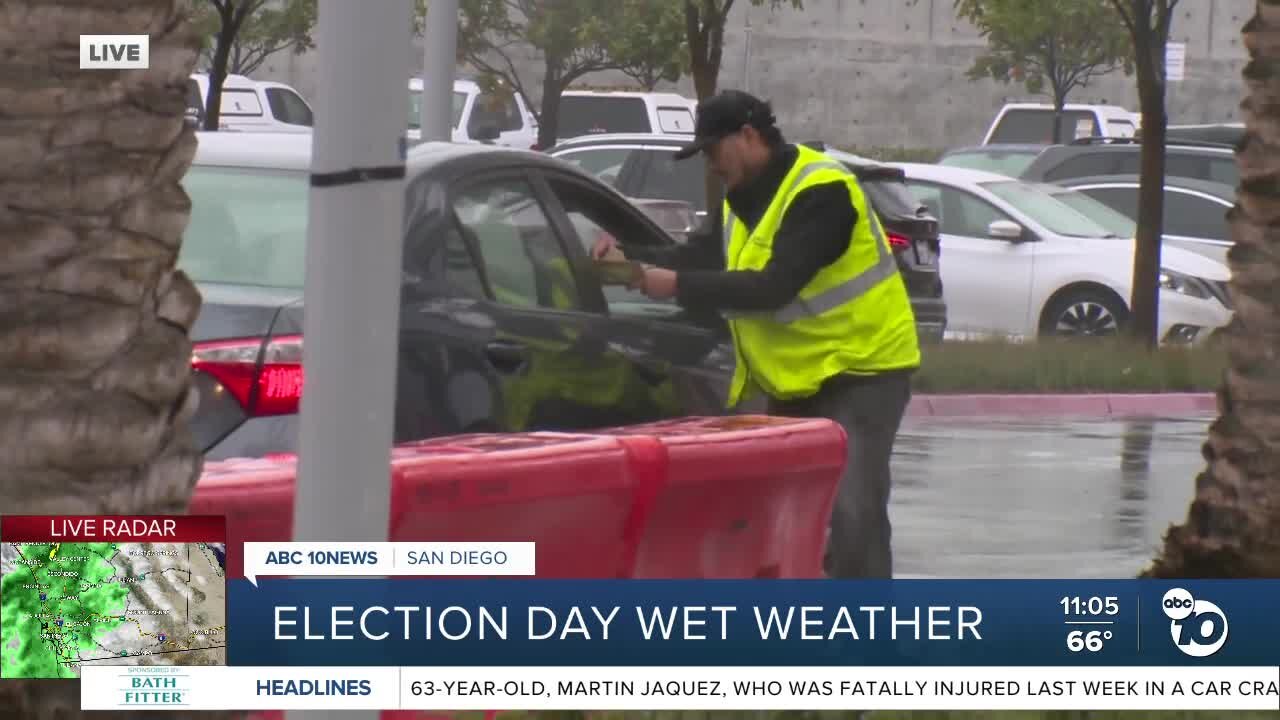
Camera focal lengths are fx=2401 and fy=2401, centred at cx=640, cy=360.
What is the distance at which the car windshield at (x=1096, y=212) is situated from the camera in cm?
2030

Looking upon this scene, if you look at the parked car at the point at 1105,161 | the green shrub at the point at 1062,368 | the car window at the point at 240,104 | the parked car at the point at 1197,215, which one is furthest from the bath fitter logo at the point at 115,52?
the car window at the point at 240,104

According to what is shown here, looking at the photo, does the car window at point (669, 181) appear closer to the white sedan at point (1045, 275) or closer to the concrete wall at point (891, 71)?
the white sedan at point (1045, 275)

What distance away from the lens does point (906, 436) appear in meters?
14.5

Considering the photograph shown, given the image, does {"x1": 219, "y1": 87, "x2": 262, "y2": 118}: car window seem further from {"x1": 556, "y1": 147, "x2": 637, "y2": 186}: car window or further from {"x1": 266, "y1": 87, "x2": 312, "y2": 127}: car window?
{"x1": 556, "y1": 147, "x2": 637, "y2": 186}: car window

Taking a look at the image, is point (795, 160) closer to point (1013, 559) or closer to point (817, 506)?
point (817, 506)

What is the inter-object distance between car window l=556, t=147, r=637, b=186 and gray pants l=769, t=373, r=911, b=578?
1647cm

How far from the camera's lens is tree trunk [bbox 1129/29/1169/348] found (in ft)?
58.0

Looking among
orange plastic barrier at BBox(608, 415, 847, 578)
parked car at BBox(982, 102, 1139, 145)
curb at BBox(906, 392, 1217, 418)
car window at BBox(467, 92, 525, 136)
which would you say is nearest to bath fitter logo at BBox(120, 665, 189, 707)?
orange plastic barrier at BBox(608, 415, 847, 578)

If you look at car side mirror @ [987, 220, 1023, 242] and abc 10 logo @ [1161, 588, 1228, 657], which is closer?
abc 10 logo @ [1161, 588, 1228, 657]

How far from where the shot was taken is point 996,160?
90.2ft

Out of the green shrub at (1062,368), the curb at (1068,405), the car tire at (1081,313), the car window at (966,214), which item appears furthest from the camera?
the car window at (966,214)

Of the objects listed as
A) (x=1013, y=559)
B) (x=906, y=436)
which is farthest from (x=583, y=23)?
(x=1013, y=559)

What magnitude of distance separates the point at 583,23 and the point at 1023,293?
59.5ft

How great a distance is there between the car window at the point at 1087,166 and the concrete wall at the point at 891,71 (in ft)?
60.5
